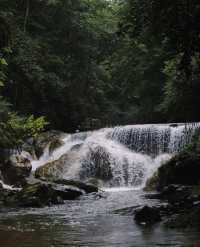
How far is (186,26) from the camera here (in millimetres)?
9297

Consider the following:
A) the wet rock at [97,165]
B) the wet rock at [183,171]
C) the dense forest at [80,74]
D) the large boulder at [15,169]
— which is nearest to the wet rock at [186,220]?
the wet rock at [183,171]

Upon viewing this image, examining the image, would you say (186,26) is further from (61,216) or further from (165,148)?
(165,148)

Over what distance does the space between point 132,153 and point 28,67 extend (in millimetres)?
9327

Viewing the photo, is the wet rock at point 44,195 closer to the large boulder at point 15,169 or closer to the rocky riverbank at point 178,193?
the rocky riverbank at point 178,193

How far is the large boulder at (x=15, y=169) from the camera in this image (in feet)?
70.4

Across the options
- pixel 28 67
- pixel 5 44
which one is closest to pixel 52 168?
pixel 28 67

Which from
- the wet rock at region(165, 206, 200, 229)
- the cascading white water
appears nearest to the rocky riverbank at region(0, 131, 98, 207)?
the cascading white water

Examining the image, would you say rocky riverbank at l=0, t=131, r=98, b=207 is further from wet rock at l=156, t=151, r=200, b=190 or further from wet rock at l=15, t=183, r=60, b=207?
wet rock at l=156, t=151, r=200, b=190

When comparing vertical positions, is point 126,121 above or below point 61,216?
above

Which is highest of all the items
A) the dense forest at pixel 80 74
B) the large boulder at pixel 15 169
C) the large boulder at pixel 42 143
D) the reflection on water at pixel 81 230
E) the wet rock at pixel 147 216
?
the dense forest at pixel 80 74

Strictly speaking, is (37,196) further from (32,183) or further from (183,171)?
(183,171)

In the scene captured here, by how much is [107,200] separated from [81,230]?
254 inches

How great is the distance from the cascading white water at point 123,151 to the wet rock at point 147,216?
10458 millimetres

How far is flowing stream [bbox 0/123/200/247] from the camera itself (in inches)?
343
